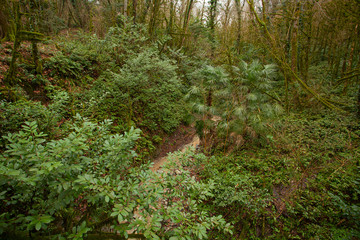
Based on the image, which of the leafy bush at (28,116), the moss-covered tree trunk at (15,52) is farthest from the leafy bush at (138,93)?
the leafy bush at (28,116)

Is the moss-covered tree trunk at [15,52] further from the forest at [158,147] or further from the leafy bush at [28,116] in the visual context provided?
the leafy bush at [28,116]

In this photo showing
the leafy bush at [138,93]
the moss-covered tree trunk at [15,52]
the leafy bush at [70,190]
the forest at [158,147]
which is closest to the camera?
the leafy bush at [70,190]

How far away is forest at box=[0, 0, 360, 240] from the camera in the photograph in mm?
1306

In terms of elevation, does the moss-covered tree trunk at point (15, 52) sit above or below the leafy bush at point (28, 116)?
above

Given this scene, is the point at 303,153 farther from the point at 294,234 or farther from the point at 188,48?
the point at 188,48

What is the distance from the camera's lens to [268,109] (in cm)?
500

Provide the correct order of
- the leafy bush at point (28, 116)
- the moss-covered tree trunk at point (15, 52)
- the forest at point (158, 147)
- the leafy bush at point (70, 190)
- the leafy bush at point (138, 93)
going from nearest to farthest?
1. the leafy bush at point (70, 190)
2. the forest at point (158, 147)
3. the leafy bush at point (28, 116)
4. the moss-covered tree trunk at point (15, 52)
5. the leafy bush at point (138, 93)

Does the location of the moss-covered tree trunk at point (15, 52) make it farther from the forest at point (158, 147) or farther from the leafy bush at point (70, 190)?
the leafy bush at point (70, 190)

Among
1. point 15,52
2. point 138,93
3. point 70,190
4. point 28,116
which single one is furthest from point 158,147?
point 70,190

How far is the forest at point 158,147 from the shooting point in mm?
1306

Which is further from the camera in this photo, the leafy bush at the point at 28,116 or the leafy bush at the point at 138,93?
the leafy bush at the point at 138,93

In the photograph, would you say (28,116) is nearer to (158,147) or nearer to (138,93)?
(138,93)

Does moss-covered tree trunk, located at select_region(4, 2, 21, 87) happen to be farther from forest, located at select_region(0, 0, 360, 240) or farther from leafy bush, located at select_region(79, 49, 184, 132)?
leafy bush, located at select_region(79, 49, 184, 132)

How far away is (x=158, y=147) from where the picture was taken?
239 inches
